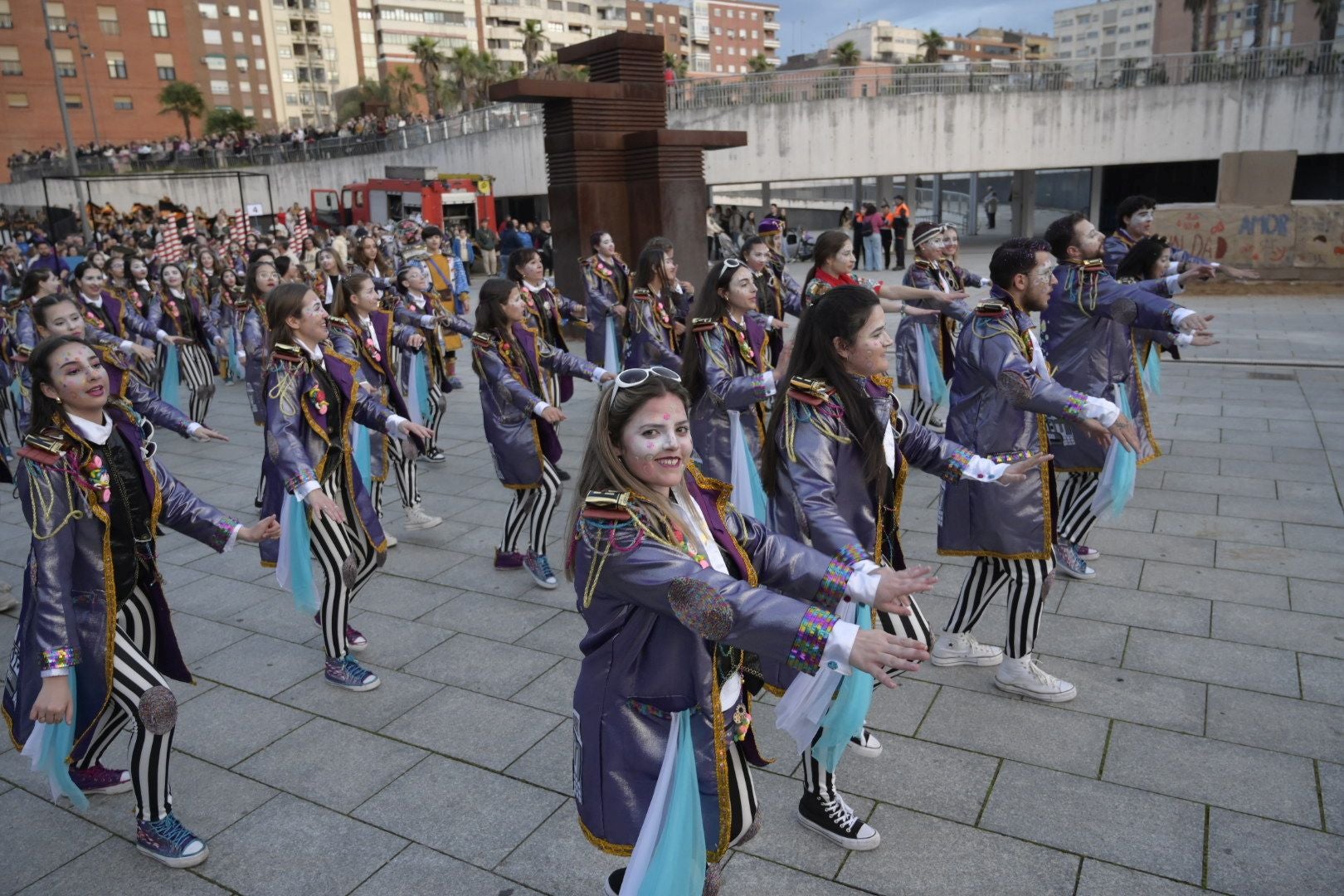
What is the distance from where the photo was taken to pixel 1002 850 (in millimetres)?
3588

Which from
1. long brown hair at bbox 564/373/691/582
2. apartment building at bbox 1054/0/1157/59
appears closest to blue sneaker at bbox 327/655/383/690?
long brown hair at bbox 564/373/691/582

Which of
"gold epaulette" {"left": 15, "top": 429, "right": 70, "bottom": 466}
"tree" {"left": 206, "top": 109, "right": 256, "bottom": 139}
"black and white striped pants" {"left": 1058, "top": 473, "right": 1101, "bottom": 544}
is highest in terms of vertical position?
"tree" {"left": 206, "top": 109, "right": 256, "bottom": 139}

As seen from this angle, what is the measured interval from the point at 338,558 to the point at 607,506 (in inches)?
114

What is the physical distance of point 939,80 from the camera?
91.8 feet

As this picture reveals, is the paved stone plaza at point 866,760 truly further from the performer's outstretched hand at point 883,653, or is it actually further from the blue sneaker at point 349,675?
the performer's outstretched hand at point 883,653

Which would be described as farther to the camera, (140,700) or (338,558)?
(338,558)

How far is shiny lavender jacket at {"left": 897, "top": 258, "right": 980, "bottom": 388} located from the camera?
828 cm

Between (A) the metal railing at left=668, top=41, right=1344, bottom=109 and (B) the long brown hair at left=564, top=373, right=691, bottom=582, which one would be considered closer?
(B) the long brown hair at left=564, top=373, right=691, bottom=582

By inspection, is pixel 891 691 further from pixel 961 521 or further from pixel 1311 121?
pixel 1311 121

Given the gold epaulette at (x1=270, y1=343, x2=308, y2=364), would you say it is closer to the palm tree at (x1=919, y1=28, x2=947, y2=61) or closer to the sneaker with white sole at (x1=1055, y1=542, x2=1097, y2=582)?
the sneaker with white sole at (x1=1055, y1=542, x2=1097, y2=582)

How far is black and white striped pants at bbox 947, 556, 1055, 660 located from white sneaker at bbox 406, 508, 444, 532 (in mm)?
4599

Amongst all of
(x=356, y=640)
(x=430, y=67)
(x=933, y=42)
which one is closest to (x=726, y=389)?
(x=356, y=640)

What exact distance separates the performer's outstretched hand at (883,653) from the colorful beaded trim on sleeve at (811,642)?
0.08 m

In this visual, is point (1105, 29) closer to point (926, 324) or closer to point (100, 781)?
point (926, 324)
